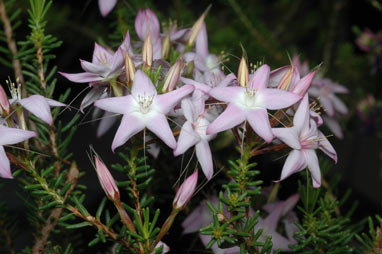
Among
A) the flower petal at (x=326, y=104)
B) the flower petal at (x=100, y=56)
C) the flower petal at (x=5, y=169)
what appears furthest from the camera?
the flower petal at (x=326, y=104)

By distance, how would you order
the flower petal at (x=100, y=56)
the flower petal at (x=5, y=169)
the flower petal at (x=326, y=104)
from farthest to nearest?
the flower petal at (x=326, y=104) → the flower petal at (x=100, y=56) → the flower petal at (x=5, y=169)

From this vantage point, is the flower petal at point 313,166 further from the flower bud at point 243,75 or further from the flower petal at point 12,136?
the flower petal at point 12,136

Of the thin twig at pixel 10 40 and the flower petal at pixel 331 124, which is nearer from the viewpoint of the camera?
the thin twig at pixel 10 40

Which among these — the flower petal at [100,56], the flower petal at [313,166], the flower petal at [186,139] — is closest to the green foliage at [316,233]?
the flower petal at [313,166]

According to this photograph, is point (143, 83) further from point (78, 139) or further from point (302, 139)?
point (78, 139)

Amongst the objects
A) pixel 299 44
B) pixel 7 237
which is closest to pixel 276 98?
pixel 7 237

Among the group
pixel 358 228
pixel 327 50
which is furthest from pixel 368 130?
pixel 358 228

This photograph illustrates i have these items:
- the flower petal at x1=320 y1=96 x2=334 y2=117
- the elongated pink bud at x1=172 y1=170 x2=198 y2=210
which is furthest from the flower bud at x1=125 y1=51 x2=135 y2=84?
the flower petal at x1=320 y1=96 x2=334 y2=117
